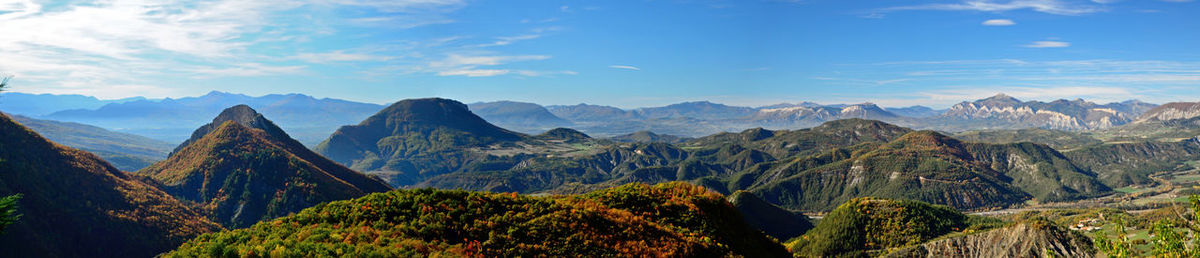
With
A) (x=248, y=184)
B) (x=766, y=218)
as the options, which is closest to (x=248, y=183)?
(x=248, y=184)

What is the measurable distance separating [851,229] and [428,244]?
15366 cm

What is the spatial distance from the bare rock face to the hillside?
303 feet

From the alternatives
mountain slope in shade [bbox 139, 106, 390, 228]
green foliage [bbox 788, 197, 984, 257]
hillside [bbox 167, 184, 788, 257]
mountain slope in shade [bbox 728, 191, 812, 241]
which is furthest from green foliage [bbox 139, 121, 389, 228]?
green foliage [bbox 788, 197, 984, 257]

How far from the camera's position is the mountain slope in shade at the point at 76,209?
96.1m

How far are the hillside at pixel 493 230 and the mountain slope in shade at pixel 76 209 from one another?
74.0 meters

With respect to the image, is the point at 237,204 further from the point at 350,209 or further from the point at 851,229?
the point at 851,229

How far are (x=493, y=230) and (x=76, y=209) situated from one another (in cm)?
12269

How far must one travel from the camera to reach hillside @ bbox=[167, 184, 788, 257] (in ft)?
131

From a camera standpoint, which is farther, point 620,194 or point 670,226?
point 620,194

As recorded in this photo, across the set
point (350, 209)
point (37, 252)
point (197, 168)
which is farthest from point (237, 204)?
point (350, 209)

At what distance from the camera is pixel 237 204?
172 metres

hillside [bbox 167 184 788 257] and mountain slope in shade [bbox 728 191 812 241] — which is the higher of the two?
hillside [bbox 167 184 788 257]

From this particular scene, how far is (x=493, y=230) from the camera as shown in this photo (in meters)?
45.1

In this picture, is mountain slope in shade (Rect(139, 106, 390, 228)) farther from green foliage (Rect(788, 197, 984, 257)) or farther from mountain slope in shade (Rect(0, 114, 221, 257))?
green foliage (Rect(788, 197, 984, 257))
